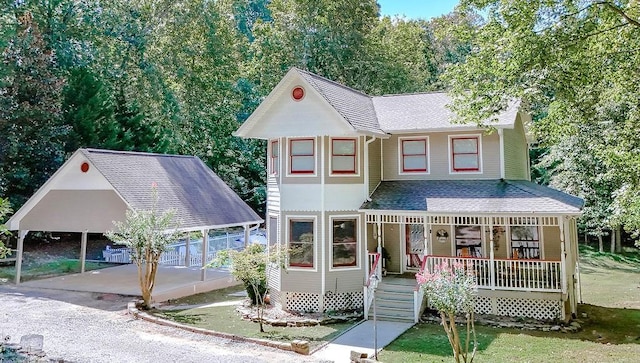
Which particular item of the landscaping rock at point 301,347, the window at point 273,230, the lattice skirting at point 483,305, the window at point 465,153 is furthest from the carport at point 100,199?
the lattice skirting at point 483,305

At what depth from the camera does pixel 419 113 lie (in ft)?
62.3

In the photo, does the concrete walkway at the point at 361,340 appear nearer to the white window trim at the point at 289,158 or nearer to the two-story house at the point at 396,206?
the two-story house at the point at 396,206

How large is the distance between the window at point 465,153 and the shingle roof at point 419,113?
2.24ft

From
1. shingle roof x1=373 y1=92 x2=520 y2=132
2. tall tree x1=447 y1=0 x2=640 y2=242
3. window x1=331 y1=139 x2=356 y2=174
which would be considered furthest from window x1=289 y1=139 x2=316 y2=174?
tall tree x1=447 y1=0 x2=640 y2=242

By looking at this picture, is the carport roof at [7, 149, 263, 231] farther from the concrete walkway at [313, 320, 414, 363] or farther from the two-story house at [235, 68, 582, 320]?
the concrete walkway at [313, 320, 414, 363]

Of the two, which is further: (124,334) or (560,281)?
(560,281)

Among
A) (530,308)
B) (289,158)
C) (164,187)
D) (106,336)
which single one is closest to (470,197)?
(530,308)

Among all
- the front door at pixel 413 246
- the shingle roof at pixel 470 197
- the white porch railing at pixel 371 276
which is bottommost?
the white porch railing at pixel 371 276

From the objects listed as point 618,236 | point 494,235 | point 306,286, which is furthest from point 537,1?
point 618,236

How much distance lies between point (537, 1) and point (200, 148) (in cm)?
3288

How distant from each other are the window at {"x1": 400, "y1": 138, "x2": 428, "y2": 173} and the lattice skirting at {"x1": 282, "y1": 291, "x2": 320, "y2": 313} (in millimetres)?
6297

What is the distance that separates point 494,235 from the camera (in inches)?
666

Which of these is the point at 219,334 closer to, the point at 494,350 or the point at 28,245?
the point at 494,350

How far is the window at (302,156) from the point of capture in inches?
649
